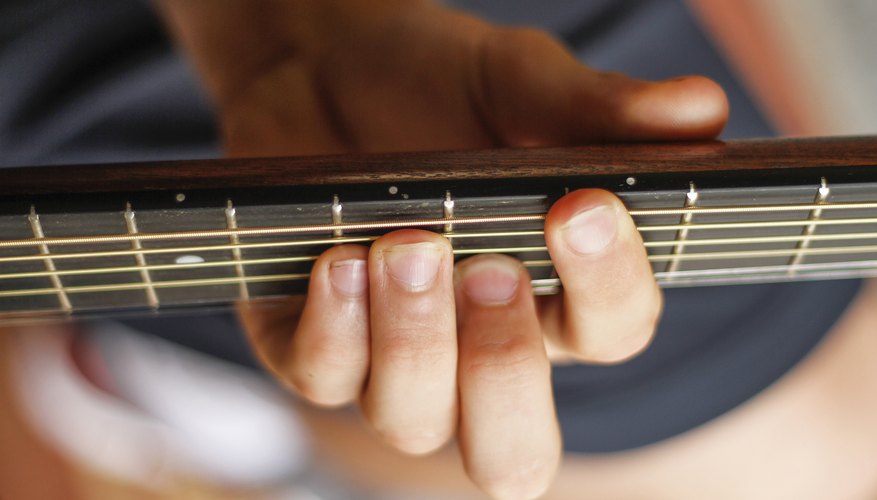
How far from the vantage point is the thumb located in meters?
0.67

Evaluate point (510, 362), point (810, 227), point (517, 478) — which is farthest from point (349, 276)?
point (810, 227)

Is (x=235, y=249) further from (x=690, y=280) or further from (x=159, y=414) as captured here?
(x=159, y=414)

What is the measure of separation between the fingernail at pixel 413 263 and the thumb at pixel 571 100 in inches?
9.3

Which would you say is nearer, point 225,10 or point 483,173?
point 483,173

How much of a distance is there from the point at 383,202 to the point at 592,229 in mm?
166

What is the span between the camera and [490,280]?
651 millimetres

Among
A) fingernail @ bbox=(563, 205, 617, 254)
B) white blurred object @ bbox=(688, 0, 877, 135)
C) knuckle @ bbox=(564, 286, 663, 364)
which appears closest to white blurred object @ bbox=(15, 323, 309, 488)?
knuckle @ bbox=(564, 286, 663, 364)

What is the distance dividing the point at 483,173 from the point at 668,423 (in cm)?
66

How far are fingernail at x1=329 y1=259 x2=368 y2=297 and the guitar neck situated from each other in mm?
22

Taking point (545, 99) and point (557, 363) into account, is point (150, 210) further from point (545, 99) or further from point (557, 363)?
point (557, 363)

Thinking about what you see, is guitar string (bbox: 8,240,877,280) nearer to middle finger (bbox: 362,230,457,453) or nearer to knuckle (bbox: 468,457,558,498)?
middle finger (bbox: 362,230,457,453)

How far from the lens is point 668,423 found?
1.09 meters

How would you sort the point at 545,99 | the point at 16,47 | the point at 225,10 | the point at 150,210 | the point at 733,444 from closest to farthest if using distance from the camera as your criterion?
the point at 150,210 < the point at 545,99 < the point at 16,47 < the point at 225,10 < the point at 733,444

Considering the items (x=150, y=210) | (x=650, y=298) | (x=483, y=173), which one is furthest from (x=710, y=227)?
(x=150, y=210)
